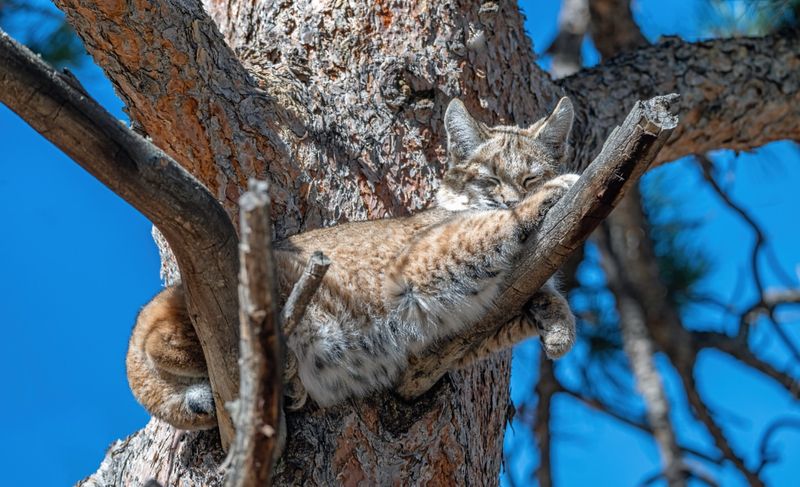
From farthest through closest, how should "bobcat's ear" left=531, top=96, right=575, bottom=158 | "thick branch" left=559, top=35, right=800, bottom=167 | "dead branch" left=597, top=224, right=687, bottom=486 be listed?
"dead branch" left=597, top=224, right=687, bottom=486 → "thick branch" left=559, top=35, right=800, bottom=167 → "bobcat's ear" left=531, top=96, right=575, bottom=158

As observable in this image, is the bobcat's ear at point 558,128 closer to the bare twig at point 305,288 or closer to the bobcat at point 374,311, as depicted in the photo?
the bobcat at point 374,311

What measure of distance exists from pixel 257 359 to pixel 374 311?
1450 millimetres

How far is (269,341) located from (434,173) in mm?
2319

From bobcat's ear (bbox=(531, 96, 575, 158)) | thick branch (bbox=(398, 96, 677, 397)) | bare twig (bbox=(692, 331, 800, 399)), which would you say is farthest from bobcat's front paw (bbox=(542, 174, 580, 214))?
bare twig (bbox=(692, 331, 800, 399))

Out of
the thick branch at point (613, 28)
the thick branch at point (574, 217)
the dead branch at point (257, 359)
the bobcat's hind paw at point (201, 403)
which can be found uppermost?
the thick branch at point (613, 28)

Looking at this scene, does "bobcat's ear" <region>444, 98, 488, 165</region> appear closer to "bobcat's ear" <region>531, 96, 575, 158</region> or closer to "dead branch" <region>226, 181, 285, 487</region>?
"bobcat's ear" <region>531, 96, 575, 158</region>

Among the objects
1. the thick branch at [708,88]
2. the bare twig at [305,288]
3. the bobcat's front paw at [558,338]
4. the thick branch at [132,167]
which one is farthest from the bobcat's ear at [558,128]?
the bare twig at [305,288]

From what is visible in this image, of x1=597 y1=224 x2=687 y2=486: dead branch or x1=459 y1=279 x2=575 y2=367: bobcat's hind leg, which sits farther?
x1=597 y1=224 x2=687 y2=486: dead branch

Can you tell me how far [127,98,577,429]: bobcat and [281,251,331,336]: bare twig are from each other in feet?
2.94

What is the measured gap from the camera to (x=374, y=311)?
3322 mm

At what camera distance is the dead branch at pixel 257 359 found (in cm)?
183

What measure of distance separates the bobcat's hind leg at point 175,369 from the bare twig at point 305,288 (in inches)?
38.0

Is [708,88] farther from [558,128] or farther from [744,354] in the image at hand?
[744,354]

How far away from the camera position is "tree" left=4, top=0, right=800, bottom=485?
3350mm
